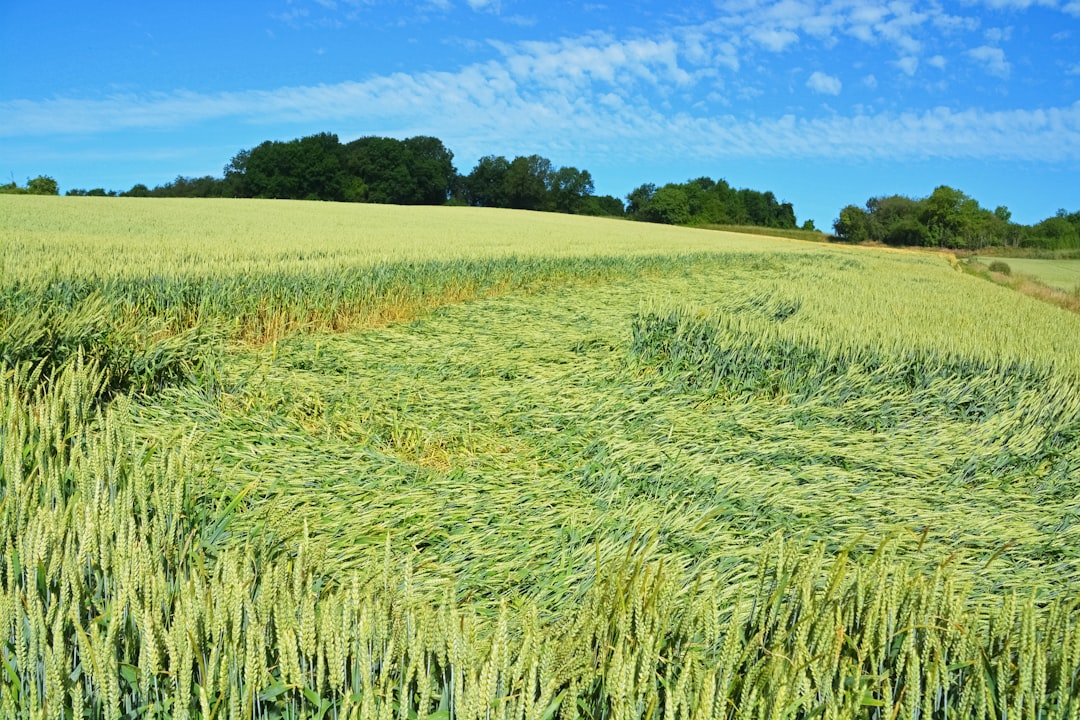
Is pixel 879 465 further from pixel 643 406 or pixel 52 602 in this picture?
pixel 52 602

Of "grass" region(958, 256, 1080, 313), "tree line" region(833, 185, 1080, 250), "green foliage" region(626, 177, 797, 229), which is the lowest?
"grass" region(958, 256, 1080, 313)

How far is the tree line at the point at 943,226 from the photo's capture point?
62.0 m

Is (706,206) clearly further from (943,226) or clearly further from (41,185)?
(41,185)

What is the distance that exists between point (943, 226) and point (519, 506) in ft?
243

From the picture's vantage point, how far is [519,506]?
355cm

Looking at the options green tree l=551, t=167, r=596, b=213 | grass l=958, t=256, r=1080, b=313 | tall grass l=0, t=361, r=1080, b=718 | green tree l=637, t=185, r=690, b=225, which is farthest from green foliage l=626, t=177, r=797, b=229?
tall grass l=0, t=361, r=1080, b=718

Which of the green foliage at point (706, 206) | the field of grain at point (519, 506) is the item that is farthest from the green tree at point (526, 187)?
the field of grain at point (519, 506)

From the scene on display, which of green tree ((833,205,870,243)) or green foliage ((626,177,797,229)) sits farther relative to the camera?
green foliage ((626,177,797,229))

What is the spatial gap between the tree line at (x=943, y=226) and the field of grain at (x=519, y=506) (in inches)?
2482

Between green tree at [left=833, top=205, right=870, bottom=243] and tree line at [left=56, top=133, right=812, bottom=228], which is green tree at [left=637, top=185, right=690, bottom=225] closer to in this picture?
tree line at [left=56, top=133, right=812, bottom=228]

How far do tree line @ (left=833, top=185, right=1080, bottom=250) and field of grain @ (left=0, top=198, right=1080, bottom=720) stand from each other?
63.1 meters

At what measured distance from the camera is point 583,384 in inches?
227

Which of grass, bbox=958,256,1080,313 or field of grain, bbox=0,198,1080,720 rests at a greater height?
grass, bbox=958,256,1080,313

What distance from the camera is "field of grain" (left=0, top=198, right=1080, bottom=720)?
67.9 inches
